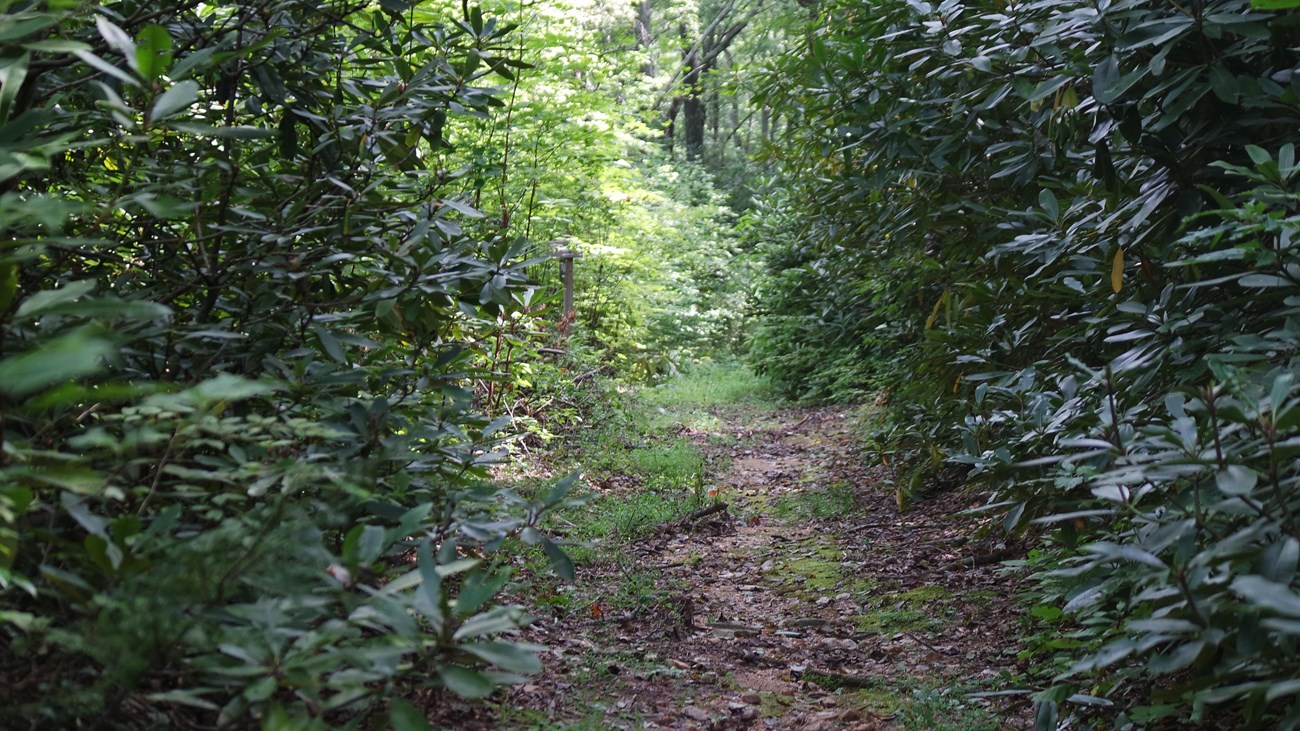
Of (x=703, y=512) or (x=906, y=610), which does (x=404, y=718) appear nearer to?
(x=906, y=610)

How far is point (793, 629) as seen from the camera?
4.39m

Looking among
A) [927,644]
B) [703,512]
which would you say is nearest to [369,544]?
[927,644]

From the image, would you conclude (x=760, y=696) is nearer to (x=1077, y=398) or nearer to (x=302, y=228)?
(x=1077, y=398)

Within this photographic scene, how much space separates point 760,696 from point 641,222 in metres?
10.3

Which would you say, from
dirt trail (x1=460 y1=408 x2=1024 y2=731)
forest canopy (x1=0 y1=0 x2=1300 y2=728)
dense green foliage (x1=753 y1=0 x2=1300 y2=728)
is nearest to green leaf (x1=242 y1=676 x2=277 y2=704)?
forest canopy (x1=0 y1=0 x2=1300 y2=728)

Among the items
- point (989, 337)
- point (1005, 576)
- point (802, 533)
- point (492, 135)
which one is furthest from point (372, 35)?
point (492, 135)

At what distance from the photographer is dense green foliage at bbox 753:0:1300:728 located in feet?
6.23

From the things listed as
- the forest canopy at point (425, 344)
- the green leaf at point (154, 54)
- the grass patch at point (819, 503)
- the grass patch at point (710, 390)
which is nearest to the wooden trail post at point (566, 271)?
the grass patch at point (710, 390)

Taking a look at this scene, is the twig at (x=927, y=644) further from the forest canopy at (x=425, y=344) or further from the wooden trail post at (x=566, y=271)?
the wooden trail post at (x=566, y=271)

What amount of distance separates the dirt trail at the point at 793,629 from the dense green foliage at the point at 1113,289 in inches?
18.2

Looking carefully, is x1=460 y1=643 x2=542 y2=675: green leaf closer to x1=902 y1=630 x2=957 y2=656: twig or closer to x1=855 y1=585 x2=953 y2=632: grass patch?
x1=902 y1=630 x2=957 y2=656: twig

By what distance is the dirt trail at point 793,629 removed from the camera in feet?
10.8

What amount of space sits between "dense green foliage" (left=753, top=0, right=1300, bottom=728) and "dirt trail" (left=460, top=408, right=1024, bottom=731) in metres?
0.46

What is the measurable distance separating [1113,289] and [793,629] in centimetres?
219
